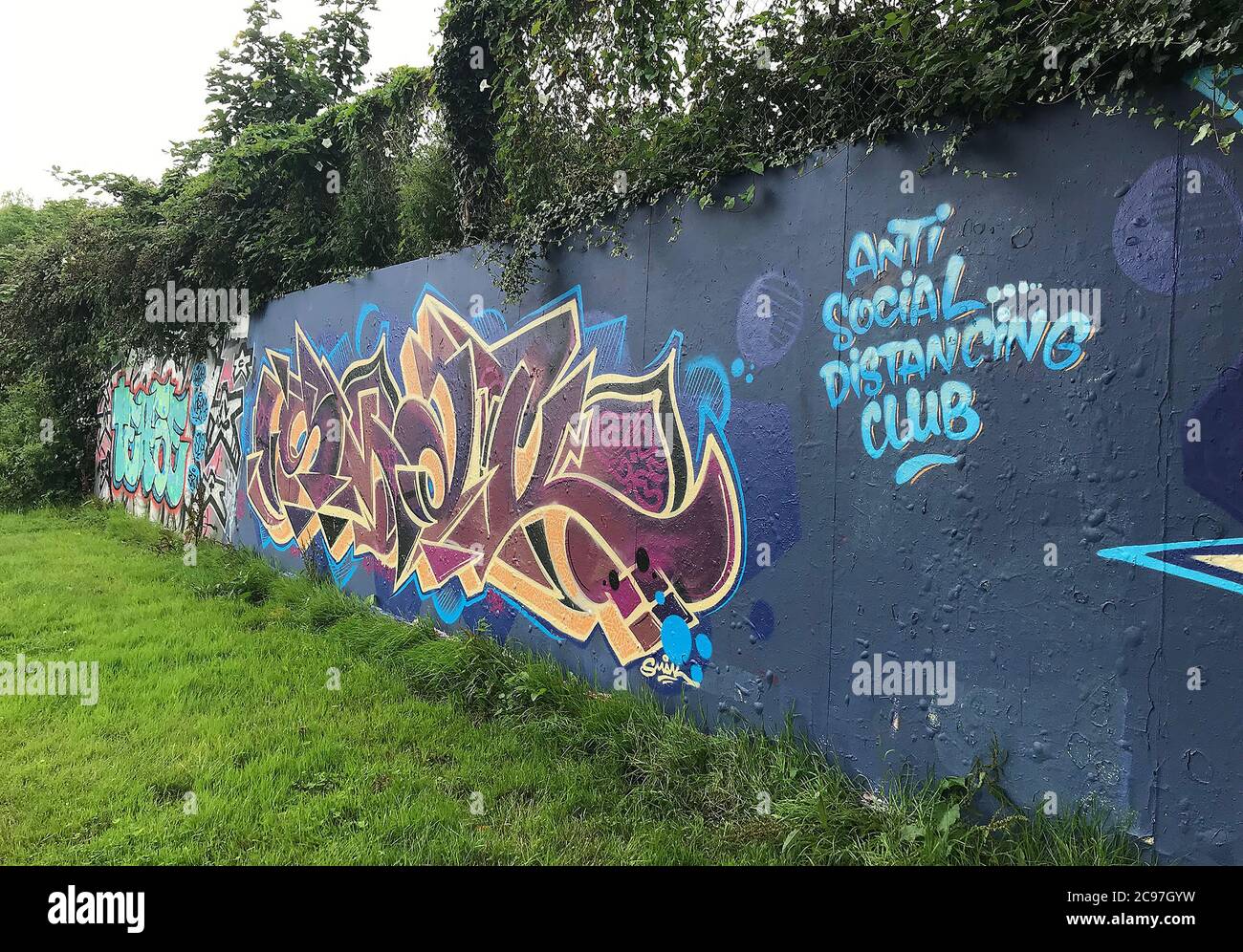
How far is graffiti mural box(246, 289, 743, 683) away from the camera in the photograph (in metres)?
4.18

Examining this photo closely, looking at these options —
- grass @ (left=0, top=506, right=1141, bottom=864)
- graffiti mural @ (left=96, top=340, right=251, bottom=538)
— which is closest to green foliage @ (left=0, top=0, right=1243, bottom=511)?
graffiti mural @ (left=96, top=340, right=251, bottom=538)

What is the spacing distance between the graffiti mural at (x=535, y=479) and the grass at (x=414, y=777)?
53 centimetres

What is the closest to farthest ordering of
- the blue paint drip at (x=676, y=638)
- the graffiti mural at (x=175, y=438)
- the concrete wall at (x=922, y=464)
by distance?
the concrete wall at (x=922, y=464), the blue paint drip at (x=676, y=638), the graffiti mural at (x=175, y=438)

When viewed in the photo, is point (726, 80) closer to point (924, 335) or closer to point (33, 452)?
point (924, 335)

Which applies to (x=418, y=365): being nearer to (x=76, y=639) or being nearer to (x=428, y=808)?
(x=76, y=639)

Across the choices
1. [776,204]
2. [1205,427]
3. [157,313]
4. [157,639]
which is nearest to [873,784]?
[1205,427]

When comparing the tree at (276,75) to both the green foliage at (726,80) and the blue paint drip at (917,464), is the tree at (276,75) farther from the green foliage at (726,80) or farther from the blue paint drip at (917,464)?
the blue paint drip at (917,464)

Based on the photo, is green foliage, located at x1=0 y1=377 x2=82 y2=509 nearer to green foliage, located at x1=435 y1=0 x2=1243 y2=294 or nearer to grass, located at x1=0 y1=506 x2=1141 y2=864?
grass, located at x1=0 y1=506 x2=1141 y2=864

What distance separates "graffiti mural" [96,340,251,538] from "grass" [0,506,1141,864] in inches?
161

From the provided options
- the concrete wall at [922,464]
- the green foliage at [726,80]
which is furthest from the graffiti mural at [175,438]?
the concrete wall at [922,464]

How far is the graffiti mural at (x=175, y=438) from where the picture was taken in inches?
383

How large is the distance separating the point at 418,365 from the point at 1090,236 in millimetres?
4987

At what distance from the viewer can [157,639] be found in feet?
19.6

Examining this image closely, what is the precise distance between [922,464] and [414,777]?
2853 mm
